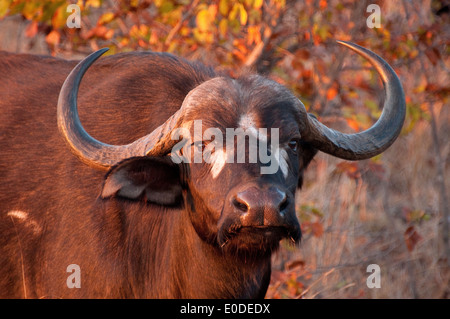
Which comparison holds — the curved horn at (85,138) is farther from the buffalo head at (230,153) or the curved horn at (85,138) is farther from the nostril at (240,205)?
the nostril at (240,205)

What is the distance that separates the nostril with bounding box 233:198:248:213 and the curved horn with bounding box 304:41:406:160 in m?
0.84

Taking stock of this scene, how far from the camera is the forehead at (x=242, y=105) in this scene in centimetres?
334

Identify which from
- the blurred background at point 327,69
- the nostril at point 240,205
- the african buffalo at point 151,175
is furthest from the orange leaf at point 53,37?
the nostril at point 240,205

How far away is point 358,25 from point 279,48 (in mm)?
929

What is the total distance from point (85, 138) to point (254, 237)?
108 centimetres

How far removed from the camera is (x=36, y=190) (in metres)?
3.91

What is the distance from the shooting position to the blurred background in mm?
5652

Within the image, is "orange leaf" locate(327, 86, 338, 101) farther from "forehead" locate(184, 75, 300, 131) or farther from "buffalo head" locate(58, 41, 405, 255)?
"forehead" locate(184, 75, 300, 131)

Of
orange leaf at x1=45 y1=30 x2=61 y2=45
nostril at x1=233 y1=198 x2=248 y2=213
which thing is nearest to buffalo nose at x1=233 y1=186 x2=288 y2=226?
nostril at x1=233 y1=198 x2=248 y2=213

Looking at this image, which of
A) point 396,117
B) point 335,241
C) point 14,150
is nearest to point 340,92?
point 335,241

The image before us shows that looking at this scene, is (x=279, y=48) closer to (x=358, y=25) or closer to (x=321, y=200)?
(x=358, y=25)

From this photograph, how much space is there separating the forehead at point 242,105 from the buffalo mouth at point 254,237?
0.56m

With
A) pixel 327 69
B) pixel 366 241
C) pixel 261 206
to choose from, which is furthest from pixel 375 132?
pixel 366 241
